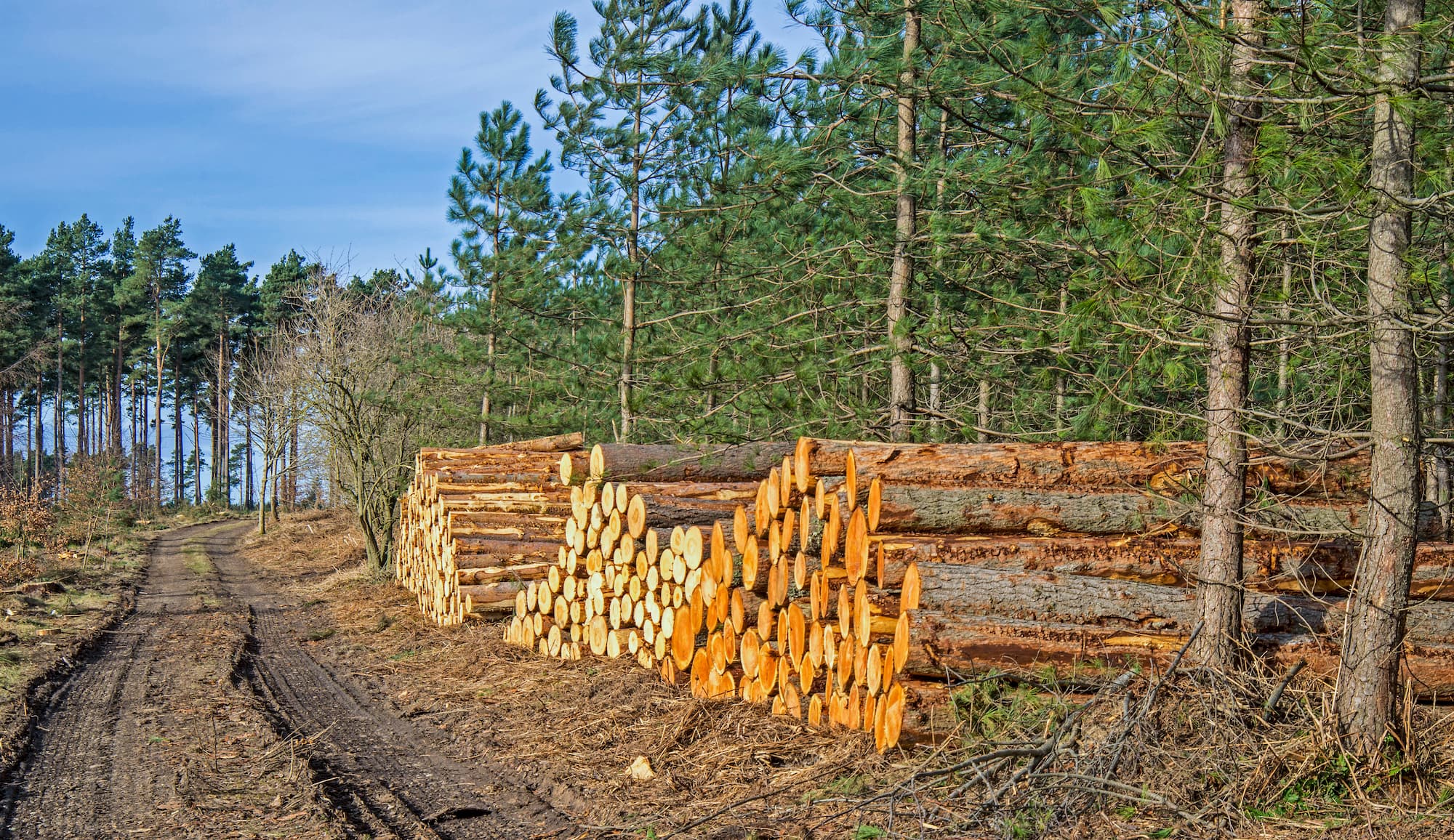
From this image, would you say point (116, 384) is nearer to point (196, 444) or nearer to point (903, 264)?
point (196, 444)

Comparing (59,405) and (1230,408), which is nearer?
(1230,408)

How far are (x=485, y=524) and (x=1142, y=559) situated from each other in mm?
8784

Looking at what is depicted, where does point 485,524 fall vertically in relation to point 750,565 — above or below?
below

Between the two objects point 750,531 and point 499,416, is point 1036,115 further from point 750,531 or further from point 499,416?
point 499,416

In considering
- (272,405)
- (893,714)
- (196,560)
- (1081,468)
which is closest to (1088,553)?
(1081,468)

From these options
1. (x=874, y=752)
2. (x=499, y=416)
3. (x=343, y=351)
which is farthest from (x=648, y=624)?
(x=343, y=351)

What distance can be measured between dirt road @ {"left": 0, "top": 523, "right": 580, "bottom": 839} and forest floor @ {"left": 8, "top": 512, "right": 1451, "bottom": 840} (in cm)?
2

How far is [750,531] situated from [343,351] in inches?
711

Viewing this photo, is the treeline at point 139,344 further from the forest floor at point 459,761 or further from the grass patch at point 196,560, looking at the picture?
the forest floor at point 459,761

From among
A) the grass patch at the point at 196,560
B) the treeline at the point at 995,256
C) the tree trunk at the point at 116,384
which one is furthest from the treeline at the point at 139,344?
the treeline at the point at 995,256

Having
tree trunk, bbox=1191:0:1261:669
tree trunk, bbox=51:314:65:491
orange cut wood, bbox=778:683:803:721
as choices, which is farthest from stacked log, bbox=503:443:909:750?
tree trunk, bbox=51:314:65:491

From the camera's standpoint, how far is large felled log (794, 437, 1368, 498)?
5984 millimetres

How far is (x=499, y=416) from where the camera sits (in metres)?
16.8

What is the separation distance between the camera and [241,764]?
20.7 ft
